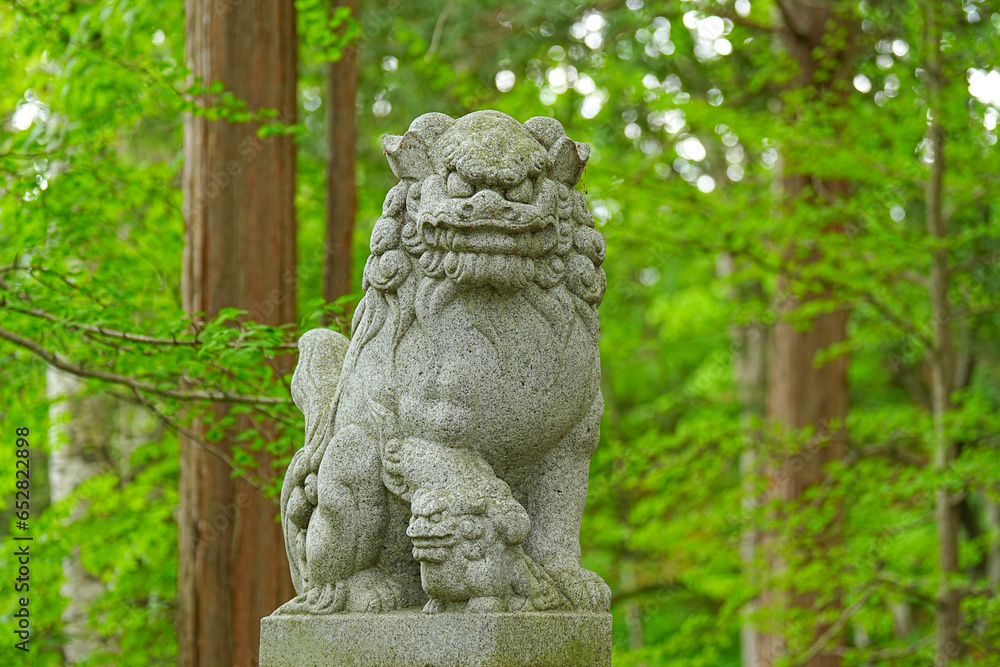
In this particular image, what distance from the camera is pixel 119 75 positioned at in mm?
7383

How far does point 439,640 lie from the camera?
3643mm

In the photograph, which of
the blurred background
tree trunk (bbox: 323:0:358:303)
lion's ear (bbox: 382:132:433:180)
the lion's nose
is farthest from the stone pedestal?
tree trunk (bbox: 323:0:358:303)

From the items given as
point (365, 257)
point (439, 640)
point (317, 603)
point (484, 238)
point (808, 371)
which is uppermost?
point (365, 257)

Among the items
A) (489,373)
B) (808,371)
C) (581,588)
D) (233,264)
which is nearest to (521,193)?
Answer: (489,373)

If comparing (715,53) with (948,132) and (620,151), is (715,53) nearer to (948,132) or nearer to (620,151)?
(620,151)

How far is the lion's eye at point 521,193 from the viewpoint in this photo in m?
3.74

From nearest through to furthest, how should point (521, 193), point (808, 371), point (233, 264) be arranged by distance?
point (521, 193), point (233, 264), point (808, 371)

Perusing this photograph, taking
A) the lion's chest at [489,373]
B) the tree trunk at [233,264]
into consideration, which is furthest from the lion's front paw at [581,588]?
the tree trunk at [233,264]

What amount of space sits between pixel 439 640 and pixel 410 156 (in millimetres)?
1581

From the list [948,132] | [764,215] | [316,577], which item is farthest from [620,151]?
[316,577]

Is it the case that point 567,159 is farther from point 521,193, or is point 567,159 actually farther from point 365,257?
point 365,257

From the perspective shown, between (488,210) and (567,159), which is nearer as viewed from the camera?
(488,210)

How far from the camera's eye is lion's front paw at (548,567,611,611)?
12.6 ft

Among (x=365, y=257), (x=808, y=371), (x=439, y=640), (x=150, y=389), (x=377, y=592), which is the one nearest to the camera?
(x=439, y=640)
